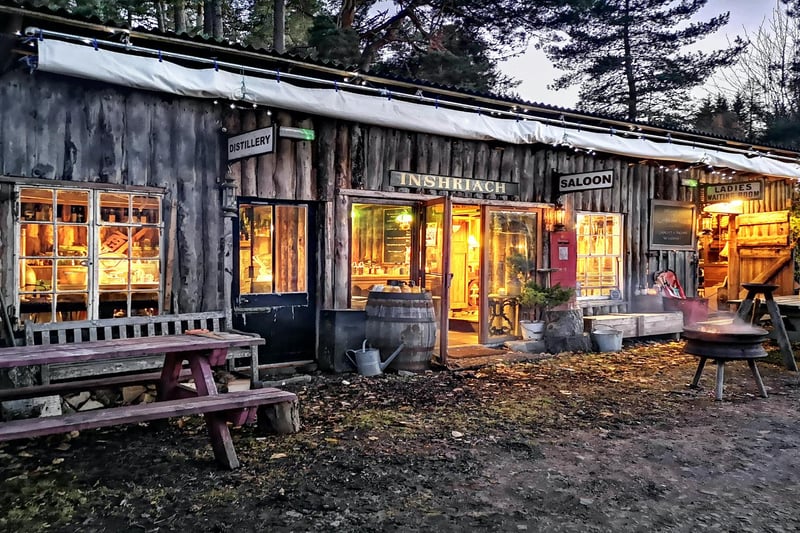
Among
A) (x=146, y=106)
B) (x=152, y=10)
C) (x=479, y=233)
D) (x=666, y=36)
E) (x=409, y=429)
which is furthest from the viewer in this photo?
(x=666, y=36)

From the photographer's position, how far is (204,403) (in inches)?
158

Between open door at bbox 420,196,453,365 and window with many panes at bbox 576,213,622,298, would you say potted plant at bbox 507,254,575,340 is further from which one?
open door at bbox 420,196,453,365

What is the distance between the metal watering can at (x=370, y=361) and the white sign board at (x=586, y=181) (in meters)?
3.75

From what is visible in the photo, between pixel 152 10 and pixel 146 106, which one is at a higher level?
pixel 152 10

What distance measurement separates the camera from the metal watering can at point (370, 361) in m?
7.07

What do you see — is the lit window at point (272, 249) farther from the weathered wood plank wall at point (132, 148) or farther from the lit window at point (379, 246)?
the lit window at point (379, 246)

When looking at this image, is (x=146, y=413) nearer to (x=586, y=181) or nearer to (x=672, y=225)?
(x=586, y=181)

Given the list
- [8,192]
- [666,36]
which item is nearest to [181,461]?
[8,192]

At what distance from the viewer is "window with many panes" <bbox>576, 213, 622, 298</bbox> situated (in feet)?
33.1

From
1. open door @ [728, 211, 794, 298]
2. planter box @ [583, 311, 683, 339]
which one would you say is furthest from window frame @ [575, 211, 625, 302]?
open door @ [728, 211, 794, 298]

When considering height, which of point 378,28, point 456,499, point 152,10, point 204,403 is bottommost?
point 456,499

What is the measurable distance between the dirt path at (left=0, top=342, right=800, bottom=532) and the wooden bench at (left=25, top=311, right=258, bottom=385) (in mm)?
871

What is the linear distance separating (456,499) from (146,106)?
5050mm

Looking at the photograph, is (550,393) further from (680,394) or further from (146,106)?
(146,106)
